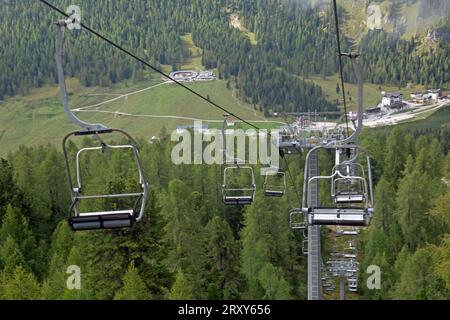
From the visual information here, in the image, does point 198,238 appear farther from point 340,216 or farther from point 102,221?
point 102,221

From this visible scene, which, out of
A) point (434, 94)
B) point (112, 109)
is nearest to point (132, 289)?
point (112, 109)

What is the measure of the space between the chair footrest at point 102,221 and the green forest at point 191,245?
1578 centimetres

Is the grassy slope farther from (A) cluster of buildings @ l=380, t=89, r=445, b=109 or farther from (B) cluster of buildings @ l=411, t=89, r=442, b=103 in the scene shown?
(B) cluster of buildings @ l=411, t=89, r=442, b=103

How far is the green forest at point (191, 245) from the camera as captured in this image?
29.2m

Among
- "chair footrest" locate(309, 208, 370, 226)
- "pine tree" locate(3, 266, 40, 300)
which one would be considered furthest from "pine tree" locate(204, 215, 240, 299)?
"chair footrest" locate(309, 208, 370, 226)

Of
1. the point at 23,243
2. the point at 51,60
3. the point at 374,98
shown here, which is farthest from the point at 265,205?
the point at 51,60

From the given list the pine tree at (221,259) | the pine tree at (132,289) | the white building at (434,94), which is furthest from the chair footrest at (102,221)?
the white building at (434,94)

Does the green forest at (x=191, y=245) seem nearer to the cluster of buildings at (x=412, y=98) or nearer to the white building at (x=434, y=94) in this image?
the cluster of buildings at (x=412, y=98)

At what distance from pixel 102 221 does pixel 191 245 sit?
90.5ft

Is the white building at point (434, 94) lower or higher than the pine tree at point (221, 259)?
higher

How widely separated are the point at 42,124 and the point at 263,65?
7448 cm

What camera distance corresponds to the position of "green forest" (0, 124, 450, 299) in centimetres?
2917

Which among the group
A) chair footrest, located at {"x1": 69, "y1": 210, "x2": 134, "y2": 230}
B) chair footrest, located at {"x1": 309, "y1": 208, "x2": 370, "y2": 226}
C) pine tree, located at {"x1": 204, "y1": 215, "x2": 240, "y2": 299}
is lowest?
pine tree, located at {"x1": 204, "y1": 215, "x2": 240, "y2": 299}

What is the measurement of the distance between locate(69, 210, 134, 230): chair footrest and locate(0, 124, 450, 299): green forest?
15.8 metres
